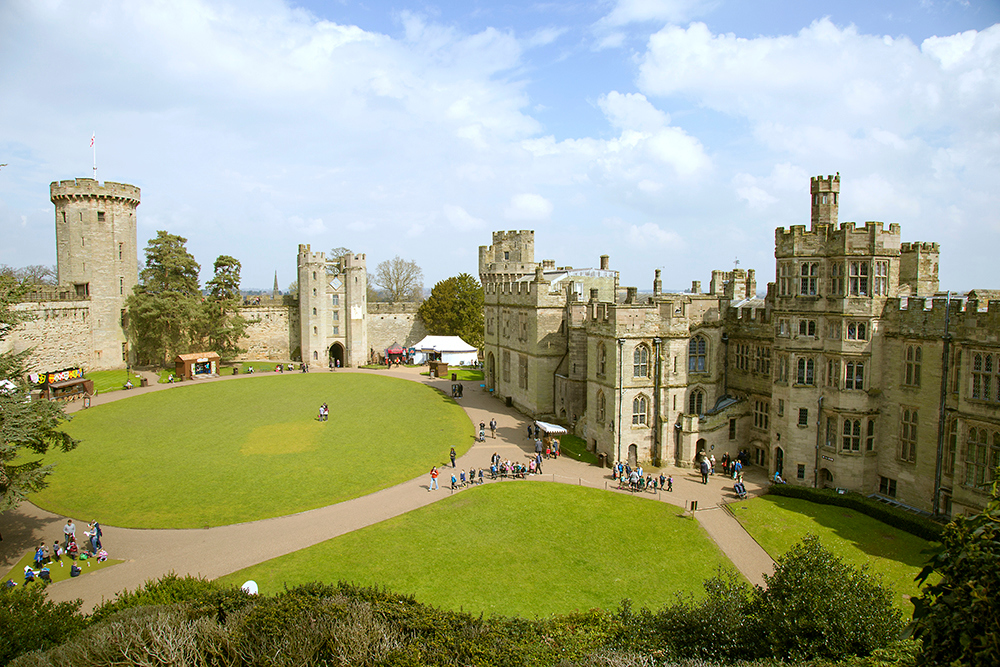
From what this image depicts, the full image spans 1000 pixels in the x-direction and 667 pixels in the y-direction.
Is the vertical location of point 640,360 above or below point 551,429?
above

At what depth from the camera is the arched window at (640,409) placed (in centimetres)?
3238

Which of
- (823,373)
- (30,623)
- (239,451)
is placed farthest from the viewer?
(239,451)

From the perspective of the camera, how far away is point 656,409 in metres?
32.7

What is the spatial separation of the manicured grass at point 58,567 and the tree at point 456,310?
53307 millimetres

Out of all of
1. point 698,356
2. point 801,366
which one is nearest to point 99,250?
point 698,356

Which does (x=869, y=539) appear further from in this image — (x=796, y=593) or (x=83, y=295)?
(x=83, y=295)

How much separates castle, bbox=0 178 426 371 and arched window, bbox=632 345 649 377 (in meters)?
44.1

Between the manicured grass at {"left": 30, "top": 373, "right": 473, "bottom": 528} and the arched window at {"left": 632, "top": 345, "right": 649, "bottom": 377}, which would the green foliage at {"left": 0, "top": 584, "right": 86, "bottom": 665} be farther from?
the arched window at {"left": 632, "top": 345, "right": 649, "bottom": 377}

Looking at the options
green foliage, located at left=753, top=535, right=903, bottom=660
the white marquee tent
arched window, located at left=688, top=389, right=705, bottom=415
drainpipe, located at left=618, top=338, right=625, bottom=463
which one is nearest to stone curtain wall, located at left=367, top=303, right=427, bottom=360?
the white marquee tent

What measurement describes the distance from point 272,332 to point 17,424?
51.4 m

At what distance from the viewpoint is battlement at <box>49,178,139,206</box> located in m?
55.1

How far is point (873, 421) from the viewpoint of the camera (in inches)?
1099

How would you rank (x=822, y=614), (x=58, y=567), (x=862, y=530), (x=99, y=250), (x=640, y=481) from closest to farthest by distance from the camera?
1. (x=822, y=614)
2. (x=58, y=567)
3. (x=862, y=530)
4. (x=640, y=481)
5. (x=99, y=250)

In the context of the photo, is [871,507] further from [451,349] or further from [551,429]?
[451,349]
